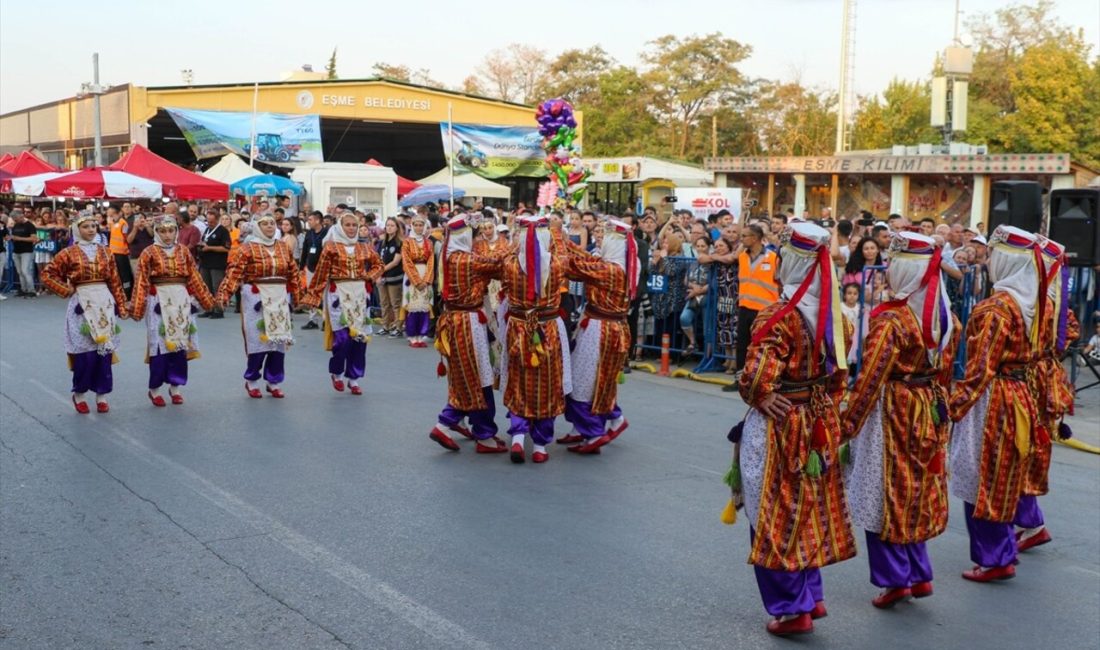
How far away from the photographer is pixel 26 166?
1086 inches

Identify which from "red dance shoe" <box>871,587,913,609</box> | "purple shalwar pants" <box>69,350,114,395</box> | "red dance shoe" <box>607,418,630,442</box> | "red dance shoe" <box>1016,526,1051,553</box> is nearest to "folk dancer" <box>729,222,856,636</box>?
"red dance shoe" <box>871,587,913,609</box>

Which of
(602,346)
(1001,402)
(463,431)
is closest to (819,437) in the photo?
(1001,402)

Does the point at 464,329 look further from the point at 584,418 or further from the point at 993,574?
the point at 993,574

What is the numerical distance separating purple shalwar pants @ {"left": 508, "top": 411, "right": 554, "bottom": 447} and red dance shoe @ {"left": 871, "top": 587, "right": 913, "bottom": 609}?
355 centimetres

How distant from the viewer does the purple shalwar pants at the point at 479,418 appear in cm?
909

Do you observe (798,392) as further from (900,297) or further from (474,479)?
(474,479)

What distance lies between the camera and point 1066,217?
11.6 metres

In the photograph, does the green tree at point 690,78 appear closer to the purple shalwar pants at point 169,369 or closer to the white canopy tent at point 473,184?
the white canopy tent at point 473,184

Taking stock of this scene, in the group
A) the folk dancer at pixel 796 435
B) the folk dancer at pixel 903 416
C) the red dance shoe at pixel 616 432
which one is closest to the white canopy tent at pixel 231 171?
the red dance shoe at pixel 616 432

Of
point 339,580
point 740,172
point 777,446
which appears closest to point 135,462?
point 339,580

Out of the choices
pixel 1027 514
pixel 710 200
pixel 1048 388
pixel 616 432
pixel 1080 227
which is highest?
pixel 710 200

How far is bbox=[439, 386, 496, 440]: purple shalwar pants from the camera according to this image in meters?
9.09

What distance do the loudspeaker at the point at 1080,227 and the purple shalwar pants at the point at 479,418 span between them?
242 inches

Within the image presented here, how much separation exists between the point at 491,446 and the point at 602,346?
3.87 ft
